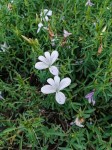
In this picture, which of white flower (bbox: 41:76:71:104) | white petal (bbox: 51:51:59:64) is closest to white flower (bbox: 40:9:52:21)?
white petal (bbox: 51:51:59:64)

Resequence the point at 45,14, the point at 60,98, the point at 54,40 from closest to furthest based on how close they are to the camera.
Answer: the point at 60,98 → the point at 54,40 → the point at 45,14

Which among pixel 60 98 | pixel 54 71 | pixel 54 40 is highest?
pixel 54 40

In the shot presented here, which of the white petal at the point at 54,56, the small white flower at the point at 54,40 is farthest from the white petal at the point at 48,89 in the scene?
the small white flower at the point at 54,40

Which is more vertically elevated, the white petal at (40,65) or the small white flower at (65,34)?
the small white flower at (65,34)

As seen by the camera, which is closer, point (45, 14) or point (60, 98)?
point (60, 98)

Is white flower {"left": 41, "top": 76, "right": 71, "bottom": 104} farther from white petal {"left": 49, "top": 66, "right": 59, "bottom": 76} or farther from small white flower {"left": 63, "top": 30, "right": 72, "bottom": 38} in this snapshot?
small white flower {"left": 63, "top": 30, "right": 72, "bottom": 38}

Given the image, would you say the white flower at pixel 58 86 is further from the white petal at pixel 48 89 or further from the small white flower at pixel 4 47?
the small white flower at pixel 4 47

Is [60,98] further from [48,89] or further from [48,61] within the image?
[48,61]

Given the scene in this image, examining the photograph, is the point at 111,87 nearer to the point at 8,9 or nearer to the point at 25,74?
the point at 25,74

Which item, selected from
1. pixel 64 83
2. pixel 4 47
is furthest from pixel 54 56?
pixel 4 47

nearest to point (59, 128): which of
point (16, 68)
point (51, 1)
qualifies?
point (16, 68)

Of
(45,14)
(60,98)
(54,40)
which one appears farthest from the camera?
(45,14)
